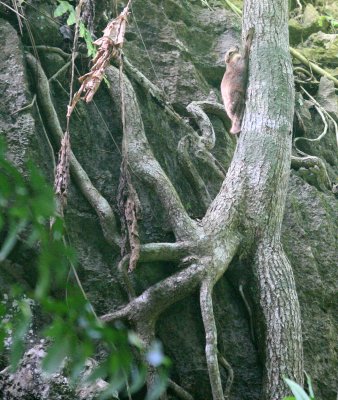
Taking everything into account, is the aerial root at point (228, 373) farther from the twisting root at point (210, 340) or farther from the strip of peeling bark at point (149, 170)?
the strip of peeling bark at point (149, 170)

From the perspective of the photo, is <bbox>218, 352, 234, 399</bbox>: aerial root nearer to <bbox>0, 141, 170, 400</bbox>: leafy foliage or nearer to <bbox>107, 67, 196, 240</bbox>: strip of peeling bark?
<bbox>107, 67, 196, 240</bbox>: strip of peeling bark

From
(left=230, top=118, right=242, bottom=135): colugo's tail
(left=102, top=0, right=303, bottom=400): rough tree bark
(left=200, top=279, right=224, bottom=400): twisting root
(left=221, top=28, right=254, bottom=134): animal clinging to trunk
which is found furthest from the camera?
(left=230, top=118, right=242, bottom=135): colugo's tail

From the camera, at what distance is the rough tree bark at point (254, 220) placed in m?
3.07

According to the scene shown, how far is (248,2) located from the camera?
14.0 feet

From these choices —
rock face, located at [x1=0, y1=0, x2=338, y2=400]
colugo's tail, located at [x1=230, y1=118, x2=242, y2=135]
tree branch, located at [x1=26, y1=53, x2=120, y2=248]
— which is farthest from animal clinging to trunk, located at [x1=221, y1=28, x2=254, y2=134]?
tree branch, located at [x1=26, y1=53, x2=120, y2=248]

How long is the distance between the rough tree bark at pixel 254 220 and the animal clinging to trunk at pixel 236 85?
95 mm

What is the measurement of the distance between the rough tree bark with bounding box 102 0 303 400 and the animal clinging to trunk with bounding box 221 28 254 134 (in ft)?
0.31

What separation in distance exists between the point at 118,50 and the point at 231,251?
4.24ft

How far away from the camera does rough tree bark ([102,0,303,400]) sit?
121 inches

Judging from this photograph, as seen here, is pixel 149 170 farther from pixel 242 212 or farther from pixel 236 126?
pixel 236 126

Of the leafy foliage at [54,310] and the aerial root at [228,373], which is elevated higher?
the leafy foliage at [54,310]

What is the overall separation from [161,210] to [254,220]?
586mm

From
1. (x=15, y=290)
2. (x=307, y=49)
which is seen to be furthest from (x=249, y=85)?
(x=15, y=290)

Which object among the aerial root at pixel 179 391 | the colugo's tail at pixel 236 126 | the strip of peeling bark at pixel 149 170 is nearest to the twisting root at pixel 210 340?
the aerial root at pixel 179 391
